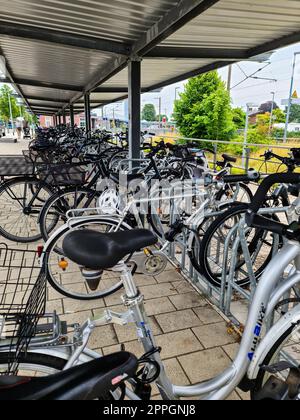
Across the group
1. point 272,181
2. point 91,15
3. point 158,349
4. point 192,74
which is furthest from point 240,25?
point 158,349

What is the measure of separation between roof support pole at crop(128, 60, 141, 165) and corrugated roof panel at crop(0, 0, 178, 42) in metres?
0.54

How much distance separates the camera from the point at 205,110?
1409cm

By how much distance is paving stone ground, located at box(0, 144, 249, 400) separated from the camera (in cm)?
182

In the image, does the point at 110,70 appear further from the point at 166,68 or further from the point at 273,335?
the point at 273,335

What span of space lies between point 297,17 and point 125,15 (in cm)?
180

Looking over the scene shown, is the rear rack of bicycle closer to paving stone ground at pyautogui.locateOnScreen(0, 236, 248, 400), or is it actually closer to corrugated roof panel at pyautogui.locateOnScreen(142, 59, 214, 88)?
paving stone ground at pyautogui.locateOnScreen(0, 236, 248, 400)

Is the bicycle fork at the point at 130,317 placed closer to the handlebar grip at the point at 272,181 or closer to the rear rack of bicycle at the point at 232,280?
the handlebar grip at the point at 272,181

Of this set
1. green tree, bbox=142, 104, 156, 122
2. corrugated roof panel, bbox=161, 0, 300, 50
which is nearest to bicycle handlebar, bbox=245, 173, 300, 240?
corrugated roof panel, bbox=161, 0, 300, 50

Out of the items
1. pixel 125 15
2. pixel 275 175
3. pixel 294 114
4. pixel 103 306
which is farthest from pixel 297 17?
pixel 294 114

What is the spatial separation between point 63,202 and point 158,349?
236 cm

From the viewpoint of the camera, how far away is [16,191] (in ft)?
11.7

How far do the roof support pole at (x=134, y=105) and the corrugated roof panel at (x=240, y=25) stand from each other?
23.0 inches
